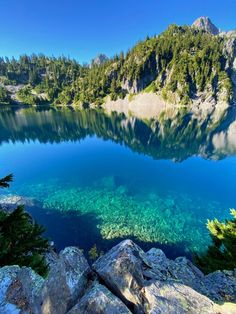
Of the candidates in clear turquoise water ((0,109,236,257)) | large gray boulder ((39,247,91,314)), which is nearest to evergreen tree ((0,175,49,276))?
large gray boulder ((39,247,91,314))

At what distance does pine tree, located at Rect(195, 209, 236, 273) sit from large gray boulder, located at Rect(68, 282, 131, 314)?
9171 millimetres

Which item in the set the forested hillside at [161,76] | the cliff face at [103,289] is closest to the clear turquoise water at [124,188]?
the cliff face at [103,289]

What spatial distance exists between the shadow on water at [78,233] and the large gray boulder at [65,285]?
46.9 ft

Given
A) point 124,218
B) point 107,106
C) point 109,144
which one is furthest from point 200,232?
point 107,106

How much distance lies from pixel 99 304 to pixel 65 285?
3.67ft

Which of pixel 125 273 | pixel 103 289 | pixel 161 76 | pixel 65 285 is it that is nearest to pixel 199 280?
pixel 125 273

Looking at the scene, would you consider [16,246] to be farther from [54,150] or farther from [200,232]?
[54,150]

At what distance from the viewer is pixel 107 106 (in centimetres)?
16625

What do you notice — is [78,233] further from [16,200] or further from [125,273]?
[125,273]

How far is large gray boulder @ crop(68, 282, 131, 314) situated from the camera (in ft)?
15.2

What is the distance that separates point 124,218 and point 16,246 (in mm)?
17113

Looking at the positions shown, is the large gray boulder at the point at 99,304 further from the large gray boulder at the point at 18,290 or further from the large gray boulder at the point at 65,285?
the large gray boulder at the point at 18,290

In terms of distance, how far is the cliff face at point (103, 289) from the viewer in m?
4.83

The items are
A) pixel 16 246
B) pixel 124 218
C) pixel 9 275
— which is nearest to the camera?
pixel 9 275
